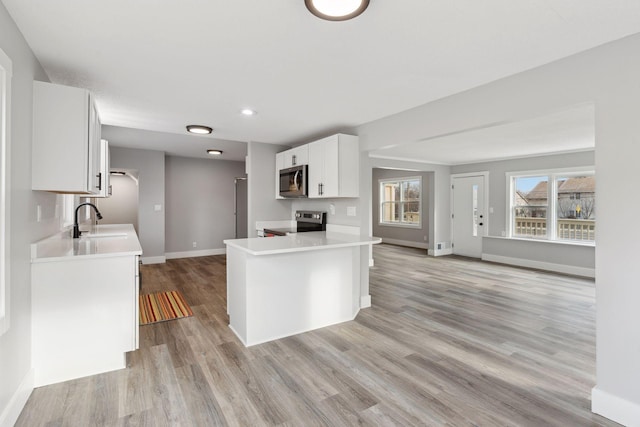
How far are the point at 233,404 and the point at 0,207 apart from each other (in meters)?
1.67

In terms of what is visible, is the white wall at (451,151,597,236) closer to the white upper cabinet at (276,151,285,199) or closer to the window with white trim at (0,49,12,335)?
the white upper cabinet at (276,151,285,199)

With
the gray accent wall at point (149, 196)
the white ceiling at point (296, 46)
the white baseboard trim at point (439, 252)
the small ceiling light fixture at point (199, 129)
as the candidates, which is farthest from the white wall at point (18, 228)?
the white baseboard trim at point (439, 252)

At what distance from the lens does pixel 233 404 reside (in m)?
2.01

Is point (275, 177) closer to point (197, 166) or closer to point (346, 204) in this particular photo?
point (346, 204)

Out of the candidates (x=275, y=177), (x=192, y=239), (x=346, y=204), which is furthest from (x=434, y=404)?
(x=192, y=239)

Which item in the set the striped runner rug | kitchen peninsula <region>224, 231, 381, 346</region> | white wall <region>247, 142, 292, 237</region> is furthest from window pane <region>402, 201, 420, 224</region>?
the striped runner rug

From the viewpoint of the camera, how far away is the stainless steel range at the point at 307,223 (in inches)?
176

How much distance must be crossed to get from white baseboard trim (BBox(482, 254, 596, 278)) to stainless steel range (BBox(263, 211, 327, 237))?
4.58 meters

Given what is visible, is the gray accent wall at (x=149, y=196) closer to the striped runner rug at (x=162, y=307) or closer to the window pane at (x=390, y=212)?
the striped runner rug at (x=162, y=307)

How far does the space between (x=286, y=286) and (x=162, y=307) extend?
1850mm

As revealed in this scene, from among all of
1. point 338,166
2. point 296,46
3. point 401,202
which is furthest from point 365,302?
point 401,202

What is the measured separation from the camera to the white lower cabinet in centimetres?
215

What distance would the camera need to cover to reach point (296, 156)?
449cm

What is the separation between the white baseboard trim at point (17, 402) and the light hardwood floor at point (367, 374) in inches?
2.3
